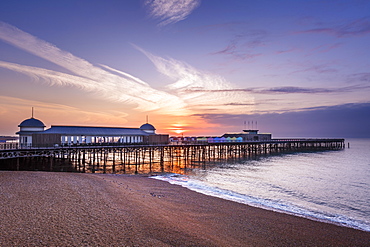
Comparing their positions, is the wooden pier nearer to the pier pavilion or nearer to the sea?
the pier pavilion

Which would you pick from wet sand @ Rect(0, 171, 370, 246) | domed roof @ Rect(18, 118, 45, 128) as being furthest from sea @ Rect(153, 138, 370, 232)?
domed roof @ Rect(18, 118, 45, 128)

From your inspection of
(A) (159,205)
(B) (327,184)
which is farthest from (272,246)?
(B) (327,184)

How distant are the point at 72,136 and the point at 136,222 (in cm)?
3101

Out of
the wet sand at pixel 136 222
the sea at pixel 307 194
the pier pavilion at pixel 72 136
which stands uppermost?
the pier pavilion at pixel 72 136

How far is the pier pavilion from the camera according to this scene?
33.8 metres

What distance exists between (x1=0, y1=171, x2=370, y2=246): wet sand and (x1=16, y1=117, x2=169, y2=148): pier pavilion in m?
20.7

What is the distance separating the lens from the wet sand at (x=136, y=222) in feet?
26.4

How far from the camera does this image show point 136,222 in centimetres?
978

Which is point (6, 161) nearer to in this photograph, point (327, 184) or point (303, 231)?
point (303, 231)

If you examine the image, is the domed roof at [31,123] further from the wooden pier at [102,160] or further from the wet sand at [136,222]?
the wet sand at [136,222]

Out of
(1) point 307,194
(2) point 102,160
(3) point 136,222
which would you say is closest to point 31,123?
(2) point 102,160

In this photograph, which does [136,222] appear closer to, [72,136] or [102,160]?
[72,136]

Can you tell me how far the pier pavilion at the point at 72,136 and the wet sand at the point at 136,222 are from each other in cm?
2071

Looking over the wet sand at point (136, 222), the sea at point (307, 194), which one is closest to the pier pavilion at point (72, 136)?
the wet sand at point (136, 222)
